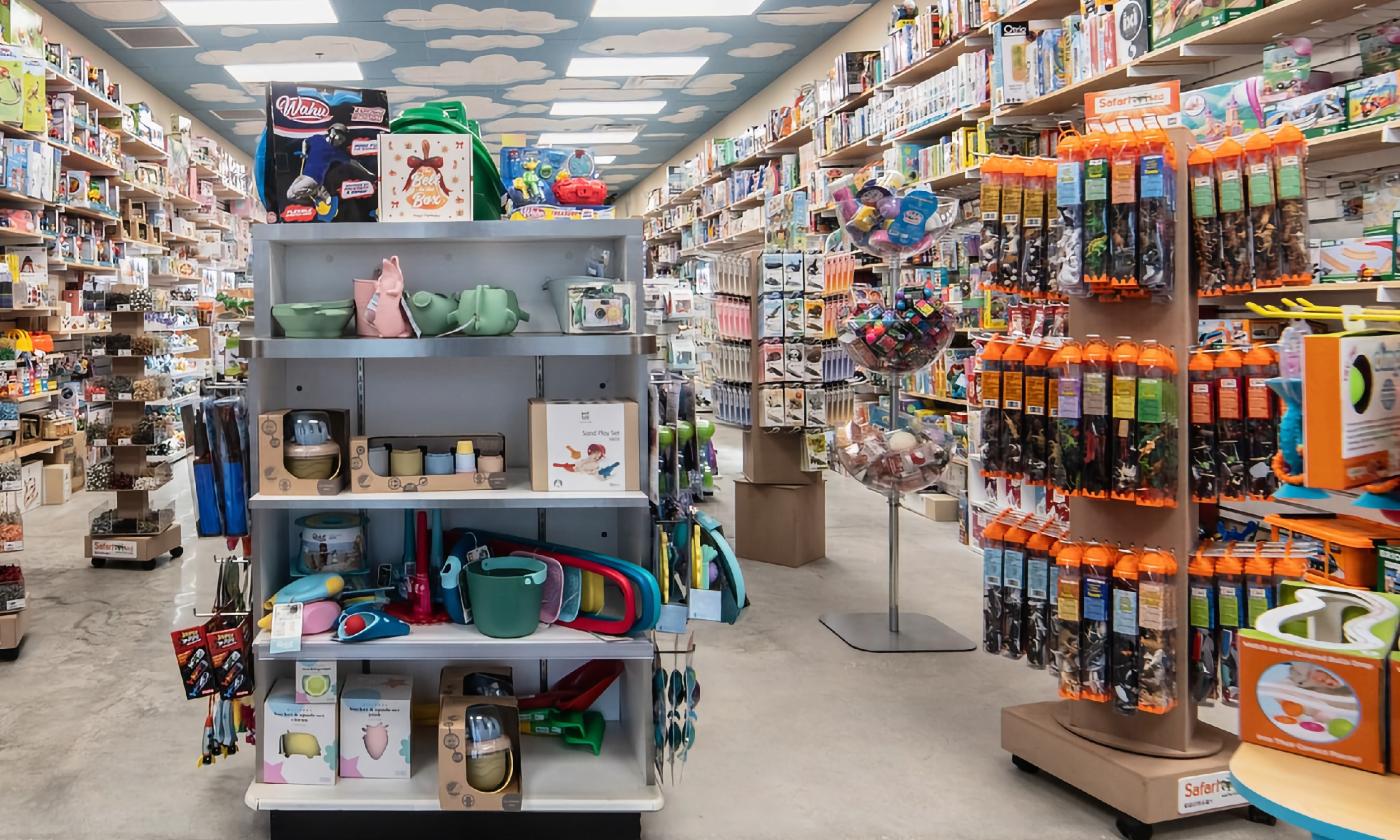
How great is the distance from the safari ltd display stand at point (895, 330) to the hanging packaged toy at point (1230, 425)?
153 centimetres

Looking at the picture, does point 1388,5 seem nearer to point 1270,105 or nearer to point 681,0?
point 1270,105

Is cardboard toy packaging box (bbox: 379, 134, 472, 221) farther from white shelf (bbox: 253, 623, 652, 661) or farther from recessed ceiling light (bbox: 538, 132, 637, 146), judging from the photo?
recessed ceiling light (bbox: 538, 132, 637, 146)

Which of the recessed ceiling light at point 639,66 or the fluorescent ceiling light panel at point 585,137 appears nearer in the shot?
the recessed ceiling light at point 639,66

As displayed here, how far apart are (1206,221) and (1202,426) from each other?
1.63 feet

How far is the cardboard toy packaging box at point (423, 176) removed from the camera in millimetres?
2379

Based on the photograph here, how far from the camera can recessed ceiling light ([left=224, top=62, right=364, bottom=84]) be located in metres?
9.90

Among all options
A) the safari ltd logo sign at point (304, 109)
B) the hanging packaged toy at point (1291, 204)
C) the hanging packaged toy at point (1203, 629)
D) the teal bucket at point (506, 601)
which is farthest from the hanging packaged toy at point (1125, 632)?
the safari ltd logo sign at point (304, 109)

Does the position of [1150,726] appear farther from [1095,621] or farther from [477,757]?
[477,757]

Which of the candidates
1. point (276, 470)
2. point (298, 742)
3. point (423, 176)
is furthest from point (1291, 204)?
point (298, 742)

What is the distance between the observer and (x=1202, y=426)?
2588 millimetres

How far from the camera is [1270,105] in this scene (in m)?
3.65

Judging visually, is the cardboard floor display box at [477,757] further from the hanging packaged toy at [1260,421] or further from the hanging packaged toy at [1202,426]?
the hanging packaged toy at [1260,421]

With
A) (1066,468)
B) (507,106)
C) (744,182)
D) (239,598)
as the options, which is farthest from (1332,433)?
(507,106)

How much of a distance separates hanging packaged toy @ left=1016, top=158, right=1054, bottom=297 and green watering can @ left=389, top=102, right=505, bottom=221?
4.47ft
